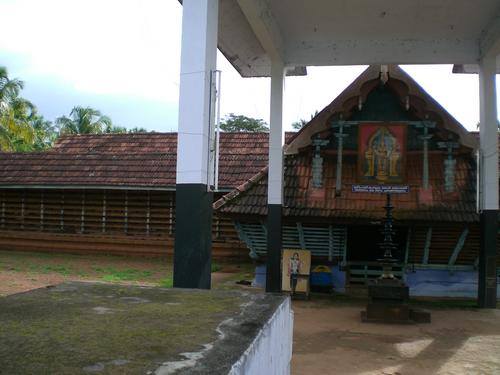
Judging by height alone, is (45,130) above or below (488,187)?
above

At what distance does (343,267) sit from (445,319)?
276 cm

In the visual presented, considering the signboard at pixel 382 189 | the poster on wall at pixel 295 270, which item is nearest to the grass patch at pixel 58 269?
the poster on wall at pixel 295 270

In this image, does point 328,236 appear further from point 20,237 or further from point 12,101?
point 12,101

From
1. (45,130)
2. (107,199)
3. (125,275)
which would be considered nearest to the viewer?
(125,275)

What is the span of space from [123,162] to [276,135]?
25.5ft

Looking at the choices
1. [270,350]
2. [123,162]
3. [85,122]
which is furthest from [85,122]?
[270,350]

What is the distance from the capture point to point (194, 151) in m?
5.70

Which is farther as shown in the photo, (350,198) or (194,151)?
(350,198)

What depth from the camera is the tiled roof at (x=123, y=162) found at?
53.3 feet

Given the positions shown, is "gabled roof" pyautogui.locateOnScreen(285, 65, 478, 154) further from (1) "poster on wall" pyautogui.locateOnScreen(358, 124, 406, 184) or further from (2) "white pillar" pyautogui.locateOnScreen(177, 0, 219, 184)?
(2) "white pillar" pyautogui.locateOnScreen(177, 0, 219, 184)

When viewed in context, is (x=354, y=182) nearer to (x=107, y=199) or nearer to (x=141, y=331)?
(x=141, y=331)

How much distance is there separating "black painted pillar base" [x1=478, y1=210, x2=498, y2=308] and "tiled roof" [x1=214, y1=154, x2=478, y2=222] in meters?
0.27

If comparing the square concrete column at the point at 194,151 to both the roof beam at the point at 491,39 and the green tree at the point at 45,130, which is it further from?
the green tree at the point at 45,130

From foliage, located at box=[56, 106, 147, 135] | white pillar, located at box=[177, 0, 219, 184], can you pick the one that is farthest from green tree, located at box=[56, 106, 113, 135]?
white pillar, located at box=[177, 0, 219, 184]
